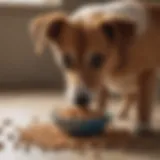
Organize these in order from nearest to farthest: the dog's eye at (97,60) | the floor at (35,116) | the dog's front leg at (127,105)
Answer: the floor at (35,116) → the dog's eye at (97,60) → the dog's front leg at (127,105)

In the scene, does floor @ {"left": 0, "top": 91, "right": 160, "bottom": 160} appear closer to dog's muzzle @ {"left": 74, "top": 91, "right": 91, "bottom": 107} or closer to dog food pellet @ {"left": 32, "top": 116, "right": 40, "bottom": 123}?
dog food pellet @ {"left": 32, "top": 116, "right": 40, "bottom": 123}

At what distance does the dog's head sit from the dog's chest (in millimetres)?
104

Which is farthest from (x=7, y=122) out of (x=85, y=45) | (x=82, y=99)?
(x=85, y=45)

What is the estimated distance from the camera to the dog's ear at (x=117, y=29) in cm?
170

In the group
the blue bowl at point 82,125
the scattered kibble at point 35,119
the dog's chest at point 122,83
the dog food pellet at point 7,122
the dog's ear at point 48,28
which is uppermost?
the dog's ear at point 48,28

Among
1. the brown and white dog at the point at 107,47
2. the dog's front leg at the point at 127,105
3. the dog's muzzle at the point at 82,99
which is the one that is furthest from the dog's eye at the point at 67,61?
the dog's front leg at the point at 127,105

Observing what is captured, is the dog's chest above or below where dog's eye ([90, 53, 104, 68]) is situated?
above

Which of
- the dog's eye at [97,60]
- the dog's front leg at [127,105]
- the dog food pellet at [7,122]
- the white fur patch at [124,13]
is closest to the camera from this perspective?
the dog's eye at [97,60]

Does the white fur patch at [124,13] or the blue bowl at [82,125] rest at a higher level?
the white fur patch at [124,13]

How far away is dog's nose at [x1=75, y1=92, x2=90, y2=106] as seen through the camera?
168 centimetres

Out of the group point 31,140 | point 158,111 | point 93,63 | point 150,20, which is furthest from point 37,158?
point 158,111

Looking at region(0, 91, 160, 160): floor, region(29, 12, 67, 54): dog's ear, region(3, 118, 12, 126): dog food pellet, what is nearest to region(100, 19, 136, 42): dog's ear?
region(29, 12, 67, 54): dog's ear

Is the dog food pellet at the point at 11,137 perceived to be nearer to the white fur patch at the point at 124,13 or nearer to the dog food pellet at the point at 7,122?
the dog food pellet at the point at 7,122

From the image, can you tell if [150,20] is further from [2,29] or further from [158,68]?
[2,29]
